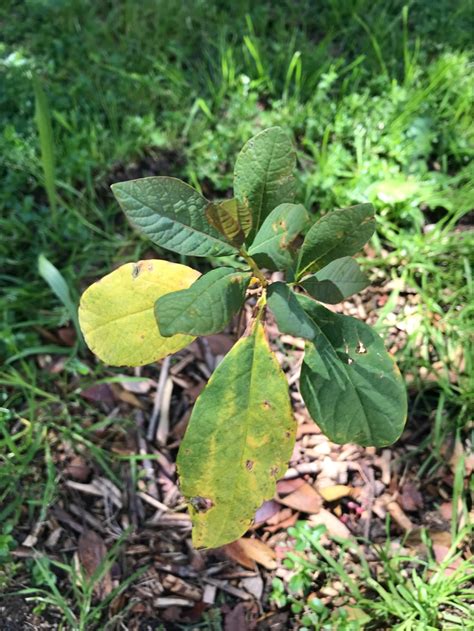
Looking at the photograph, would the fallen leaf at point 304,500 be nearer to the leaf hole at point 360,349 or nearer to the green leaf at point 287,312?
the leaf hole at point 360,349

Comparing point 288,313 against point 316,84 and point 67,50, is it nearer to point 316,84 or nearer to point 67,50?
point 316,84

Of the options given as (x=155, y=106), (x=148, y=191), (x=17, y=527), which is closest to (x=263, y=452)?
(x=148, y=191)

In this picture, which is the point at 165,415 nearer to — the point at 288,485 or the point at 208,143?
the point at 288,485

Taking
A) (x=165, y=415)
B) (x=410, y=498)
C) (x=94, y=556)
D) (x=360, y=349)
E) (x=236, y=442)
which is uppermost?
(x=360, y=349)

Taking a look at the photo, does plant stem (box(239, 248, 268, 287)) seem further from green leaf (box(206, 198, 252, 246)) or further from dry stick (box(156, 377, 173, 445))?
dry stick (box(156, 377, 173, 445))

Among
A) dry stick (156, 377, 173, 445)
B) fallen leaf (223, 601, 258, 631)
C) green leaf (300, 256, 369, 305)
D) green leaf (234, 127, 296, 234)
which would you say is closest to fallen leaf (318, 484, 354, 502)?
fallen leaf (223, 601, 258, 631)

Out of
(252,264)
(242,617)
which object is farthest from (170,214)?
(242,617)
